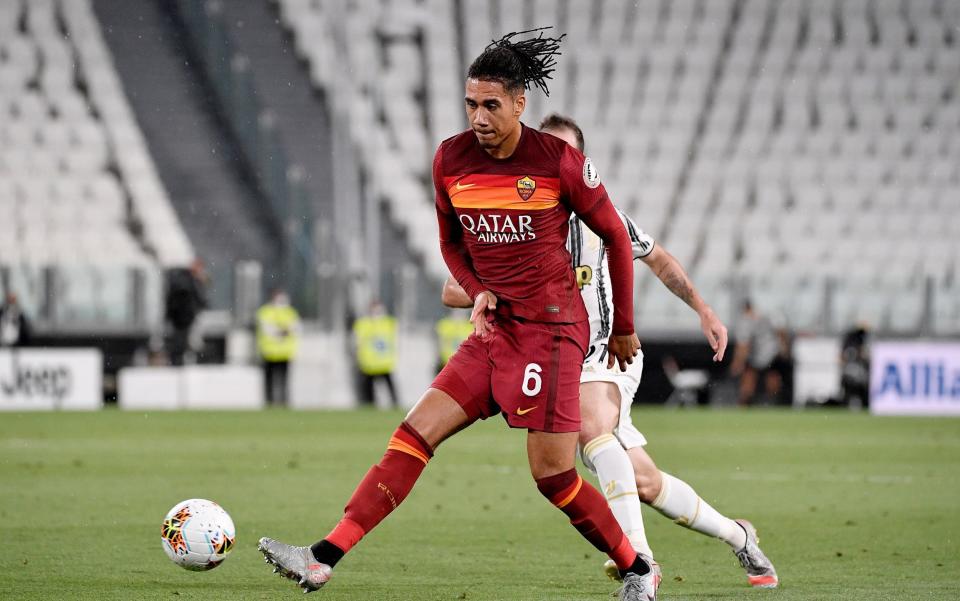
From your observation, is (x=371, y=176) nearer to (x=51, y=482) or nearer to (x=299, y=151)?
(x=299, y=151)

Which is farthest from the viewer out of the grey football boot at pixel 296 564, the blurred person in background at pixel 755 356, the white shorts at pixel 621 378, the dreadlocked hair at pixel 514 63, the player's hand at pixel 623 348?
the blurred person in background at pixel 755 356

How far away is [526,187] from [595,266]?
996mm

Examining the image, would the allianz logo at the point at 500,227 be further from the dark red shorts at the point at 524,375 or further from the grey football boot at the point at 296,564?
the grey football boot at the point at 296,564

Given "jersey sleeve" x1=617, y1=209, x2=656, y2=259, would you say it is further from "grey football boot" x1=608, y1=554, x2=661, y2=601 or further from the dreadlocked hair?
"grey football boot" x1=608, y1=554, x2=661, y2=601

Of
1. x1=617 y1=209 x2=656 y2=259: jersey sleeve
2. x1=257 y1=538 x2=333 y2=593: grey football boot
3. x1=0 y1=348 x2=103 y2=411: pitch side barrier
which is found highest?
x1=617 y1=209 x2=656 y2=259: jersey sleeve

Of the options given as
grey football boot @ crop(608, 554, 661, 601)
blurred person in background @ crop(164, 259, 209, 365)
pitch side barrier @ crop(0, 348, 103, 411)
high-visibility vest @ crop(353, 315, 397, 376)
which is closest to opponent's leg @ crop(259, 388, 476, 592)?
grey football boot @ crop(608, 554, 661, 601)

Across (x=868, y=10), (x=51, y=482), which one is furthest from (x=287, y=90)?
(x=51, y=482)

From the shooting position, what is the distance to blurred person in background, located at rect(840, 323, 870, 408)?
20.0 metres

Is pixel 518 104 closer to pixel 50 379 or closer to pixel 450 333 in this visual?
pixel 50 379

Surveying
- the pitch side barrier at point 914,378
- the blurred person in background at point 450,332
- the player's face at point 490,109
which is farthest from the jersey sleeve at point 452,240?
the pitch side barrier at point 914,378

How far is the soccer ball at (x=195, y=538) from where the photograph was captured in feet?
17.8

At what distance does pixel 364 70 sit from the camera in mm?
26641

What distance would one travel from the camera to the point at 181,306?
1942cm

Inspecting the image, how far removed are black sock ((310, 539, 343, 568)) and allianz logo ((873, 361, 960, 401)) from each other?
16204mm
